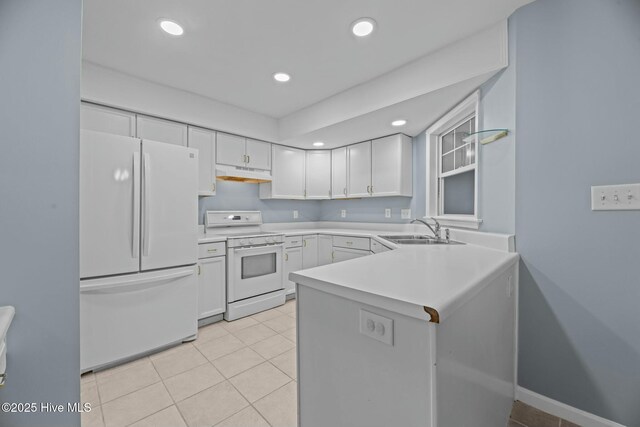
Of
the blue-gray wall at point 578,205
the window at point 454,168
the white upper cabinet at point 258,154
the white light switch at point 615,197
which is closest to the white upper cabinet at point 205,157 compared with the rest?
the white upper cabinet at point 258,154

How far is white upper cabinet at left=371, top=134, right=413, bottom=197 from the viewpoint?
322 cm

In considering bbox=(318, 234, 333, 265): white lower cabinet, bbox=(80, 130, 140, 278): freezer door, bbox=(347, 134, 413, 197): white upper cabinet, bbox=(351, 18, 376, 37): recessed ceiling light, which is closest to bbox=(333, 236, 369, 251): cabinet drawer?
bbox=(318, 234, 333, 265): white lower cabinet

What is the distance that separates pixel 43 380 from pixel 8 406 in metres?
0.09

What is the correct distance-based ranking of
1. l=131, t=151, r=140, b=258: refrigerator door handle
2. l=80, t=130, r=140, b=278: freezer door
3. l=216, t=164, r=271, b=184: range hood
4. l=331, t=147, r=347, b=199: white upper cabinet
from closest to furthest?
l=80, t=130, r=140, b=278: freezer door
l=131, t=151, r=140, b=258: refrigerator door handle
l=216, t=164, r=271, b=184: range hood
l=331, t=147, r=347, b=199: white upper cabinet

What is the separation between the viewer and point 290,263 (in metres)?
3.46

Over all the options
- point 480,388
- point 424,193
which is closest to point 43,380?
point 480,388

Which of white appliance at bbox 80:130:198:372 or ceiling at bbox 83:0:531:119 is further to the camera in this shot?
white appliance at bbox 80:130:198:372

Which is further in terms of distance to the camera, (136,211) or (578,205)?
(136,211)

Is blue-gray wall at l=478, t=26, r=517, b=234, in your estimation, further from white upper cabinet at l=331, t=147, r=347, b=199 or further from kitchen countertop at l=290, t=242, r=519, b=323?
white upper cabinet at l=331, t=147, r=347, b=199

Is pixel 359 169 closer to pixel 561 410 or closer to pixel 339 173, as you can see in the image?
pixel 339 173

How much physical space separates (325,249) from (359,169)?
1.23 meters

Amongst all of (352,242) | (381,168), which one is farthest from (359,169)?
(352,242)

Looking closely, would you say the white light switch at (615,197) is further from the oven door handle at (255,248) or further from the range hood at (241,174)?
the range hood at (241,174)

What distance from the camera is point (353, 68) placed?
2324 mm
